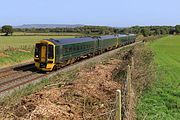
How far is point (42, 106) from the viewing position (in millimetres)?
8992

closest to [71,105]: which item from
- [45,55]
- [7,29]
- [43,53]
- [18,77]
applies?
[18,77]

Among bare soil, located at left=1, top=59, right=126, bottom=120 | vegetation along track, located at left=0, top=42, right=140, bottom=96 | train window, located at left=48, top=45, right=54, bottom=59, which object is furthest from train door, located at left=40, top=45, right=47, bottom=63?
bare soil, located at left=1, top=59, right=126, bottom=120

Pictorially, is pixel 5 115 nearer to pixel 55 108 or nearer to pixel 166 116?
pixel 55 108

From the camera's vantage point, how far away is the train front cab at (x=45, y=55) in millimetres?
29156

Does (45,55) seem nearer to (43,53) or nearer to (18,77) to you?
(43,53)

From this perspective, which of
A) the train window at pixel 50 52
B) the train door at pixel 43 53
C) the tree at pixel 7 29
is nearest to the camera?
the train window at pixel 50 52

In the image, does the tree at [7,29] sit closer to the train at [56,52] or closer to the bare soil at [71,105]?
the train at [56,52]

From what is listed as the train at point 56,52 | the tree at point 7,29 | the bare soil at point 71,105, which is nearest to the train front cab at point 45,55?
the train at point 56,52

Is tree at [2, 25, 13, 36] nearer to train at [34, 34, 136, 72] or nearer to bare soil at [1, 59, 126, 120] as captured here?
train at [34, 34, 136, 72]

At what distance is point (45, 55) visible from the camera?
29.3m

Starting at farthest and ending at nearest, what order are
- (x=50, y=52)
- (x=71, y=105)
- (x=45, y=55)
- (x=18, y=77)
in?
(x=45, y=55), (x=50, y=52), (x=18, y=77), (x=71, y=105)

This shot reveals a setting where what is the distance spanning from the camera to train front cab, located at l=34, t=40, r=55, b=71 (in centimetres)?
2916

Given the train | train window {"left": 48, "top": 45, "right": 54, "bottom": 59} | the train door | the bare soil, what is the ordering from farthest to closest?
the train door → the train → train window {"left": 48, "top": 45, "right": 54, "bottom": 59} → the bare soil

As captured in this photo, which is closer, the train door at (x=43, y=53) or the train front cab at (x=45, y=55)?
the train front cab at (x=45, y=55)
